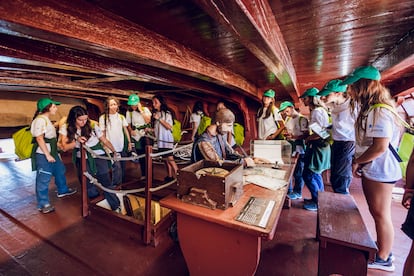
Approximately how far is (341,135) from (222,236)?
2.15 meters

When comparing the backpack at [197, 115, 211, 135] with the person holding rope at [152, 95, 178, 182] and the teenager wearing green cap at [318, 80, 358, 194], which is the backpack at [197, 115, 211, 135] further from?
the teenager wearing green cap at [318, 80, 358, 194]

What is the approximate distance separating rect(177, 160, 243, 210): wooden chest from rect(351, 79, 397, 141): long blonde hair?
123cm

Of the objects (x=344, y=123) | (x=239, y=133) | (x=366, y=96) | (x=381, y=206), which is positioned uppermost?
(x=366, y=96)

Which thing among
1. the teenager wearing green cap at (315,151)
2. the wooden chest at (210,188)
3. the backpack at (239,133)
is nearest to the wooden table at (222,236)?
the wooden chest at (210,188)

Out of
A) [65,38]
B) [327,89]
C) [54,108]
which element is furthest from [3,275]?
[327,89]

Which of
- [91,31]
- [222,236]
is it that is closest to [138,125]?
[91,31]

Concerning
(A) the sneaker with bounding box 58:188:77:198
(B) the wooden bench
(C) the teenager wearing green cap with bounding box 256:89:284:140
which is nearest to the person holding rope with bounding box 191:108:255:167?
(B) the wooden bench

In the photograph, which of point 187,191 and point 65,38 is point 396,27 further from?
point 65,38

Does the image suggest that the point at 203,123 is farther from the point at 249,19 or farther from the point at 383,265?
the point at 383,265

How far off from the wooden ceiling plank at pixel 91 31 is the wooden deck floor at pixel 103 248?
2.10 m

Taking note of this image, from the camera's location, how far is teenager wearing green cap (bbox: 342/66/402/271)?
1.42m

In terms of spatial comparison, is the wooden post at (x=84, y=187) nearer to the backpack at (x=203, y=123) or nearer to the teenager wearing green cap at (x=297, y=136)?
the backpack at (x=203, y=123)

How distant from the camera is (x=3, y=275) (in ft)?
5.67

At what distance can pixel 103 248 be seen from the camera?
81.4 inches
